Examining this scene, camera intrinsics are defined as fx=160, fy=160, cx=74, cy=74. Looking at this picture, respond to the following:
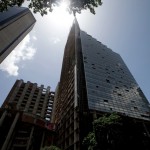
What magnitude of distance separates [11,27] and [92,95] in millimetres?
57083

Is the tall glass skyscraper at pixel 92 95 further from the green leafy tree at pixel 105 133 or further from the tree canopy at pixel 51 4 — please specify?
the tree canopy at pixel 51 4

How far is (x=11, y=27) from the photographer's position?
7444cm

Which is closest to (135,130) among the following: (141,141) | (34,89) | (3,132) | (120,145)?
(141,141)

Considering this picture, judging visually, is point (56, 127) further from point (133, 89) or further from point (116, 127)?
point (116, 127)

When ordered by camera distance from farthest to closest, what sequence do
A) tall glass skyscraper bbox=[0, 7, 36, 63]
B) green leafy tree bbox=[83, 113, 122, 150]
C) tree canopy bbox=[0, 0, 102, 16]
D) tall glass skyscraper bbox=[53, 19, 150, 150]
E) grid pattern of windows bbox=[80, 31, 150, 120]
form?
1. tall glass skyscraper bbox=[0, 7, 36, 63]
2. grid pattern of windows bbox=[80, 31, 150, 120]
3. tall glass skyscraper bbox=[53, 19, 150, 150]
4. green leafy tree bbox=[83, 113, 122, 150]
5. tree canopy bbox=[0, 0, 102, 16]

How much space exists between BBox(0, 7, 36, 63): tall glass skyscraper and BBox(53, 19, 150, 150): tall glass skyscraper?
106ft

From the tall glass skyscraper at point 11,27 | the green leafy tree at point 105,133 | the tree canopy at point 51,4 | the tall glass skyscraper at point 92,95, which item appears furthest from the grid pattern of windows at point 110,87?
the tall glass skyscraper at point 11,27

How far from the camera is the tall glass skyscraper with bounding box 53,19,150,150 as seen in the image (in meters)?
31.4

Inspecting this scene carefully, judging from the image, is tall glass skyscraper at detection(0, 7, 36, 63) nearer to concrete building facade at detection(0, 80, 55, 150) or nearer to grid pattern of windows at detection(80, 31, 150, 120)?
concrete building facade at detection(0, 80, 55, 150)

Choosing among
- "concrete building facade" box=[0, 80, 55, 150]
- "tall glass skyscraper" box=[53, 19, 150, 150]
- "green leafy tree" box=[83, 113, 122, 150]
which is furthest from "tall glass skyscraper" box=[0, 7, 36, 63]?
"green leafy tree" box=[83, 113, 122, 150]

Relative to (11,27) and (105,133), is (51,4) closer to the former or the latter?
(105,133)

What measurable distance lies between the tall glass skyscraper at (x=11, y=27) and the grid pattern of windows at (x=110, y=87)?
3456 centimetres

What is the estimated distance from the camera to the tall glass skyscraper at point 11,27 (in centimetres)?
6728

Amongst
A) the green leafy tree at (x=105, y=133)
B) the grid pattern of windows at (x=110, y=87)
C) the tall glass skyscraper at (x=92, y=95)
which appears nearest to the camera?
the green leafy tree at (x=105, y=133)
